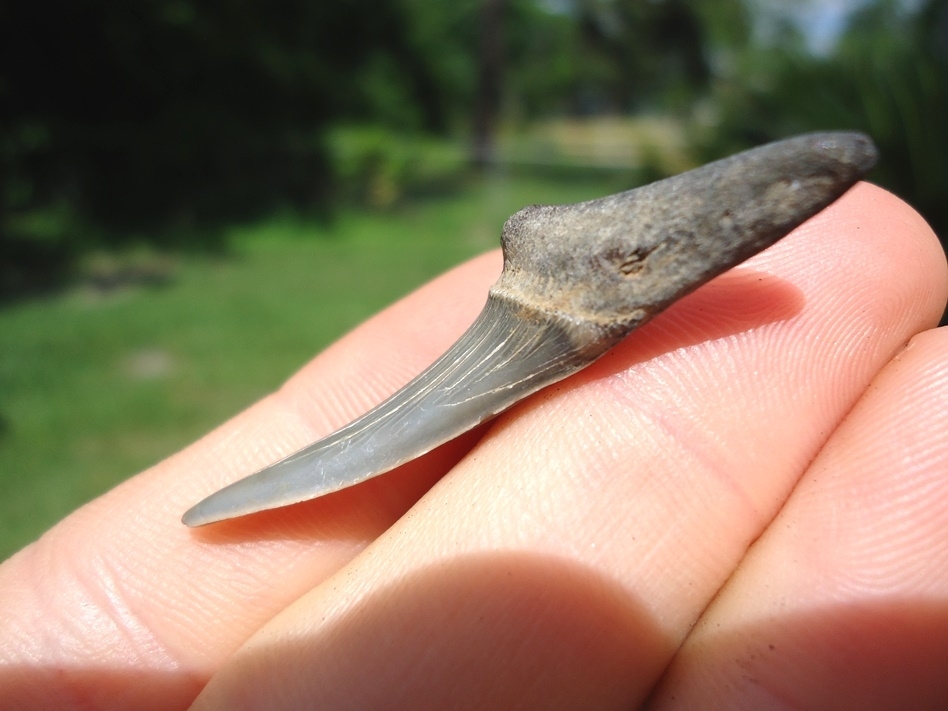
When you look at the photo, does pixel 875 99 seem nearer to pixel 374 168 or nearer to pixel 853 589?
pixel 853 589

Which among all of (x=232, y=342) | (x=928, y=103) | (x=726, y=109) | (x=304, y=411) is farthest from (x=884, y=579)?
(x=232, y=342)

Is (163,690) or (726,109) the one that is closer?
(163,690)

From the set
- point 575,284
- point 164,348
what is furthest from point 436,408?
point 164,348

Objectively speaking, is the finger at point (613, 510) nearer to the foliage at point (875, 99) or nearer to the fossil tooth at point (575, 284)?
the fossil tooth at point (575, 284)

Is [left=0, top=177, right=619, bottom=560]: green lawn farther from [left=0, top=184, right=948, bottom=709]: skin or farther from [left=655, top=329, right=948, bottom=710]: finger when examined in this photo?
[left=655, top=329, right=948, bottom=710]: finger

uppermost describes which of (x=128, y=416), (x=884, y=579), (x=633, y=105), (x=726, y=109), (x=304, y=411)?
(x=633, y=105)

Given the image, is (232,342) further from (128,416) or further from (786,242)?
(786,242)

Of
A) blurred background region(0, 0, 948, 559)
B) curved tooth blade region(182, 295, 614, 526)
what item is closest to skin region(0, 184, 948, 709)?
curved tooth blade region(182, 295, 614, 526)
